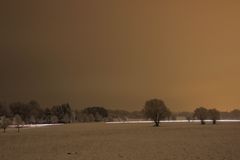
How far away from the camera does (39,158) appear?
36125 millimetres

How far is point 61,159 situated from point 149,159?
6.56 m

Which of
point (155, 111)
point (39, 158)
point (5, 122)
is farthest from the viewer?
point (155, 111)

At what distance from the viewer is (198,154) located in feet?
119

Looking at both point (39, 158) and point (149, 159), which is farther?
point (39, 158)

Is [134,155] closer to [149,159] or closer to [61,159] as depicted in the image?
[149,159]

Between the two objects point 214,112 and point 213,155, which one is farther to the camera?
point 214,112

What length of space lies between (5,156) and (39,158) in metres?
3.78

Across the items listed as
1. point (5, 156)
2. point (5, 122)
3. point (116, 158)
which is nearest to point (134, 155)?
point (116, 158)

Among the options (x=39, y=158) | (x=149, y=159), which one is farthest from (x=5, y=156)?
(x=149, y=159)

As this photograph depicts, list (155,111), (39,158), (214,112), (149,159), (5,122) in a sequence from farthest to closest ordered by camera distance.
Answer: (214,112), (155,111), (5,122), (39,158), (149,159)

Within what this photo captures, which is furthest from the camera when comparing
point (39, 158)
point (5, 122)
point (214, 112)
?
point (214, 112)

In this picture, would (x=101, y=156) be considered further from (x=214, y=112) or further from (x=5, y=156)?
(x=214, y=112)

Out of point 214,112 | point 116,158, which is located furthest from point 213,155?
point 214,112

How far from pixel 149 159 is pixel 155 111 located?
326 feet
